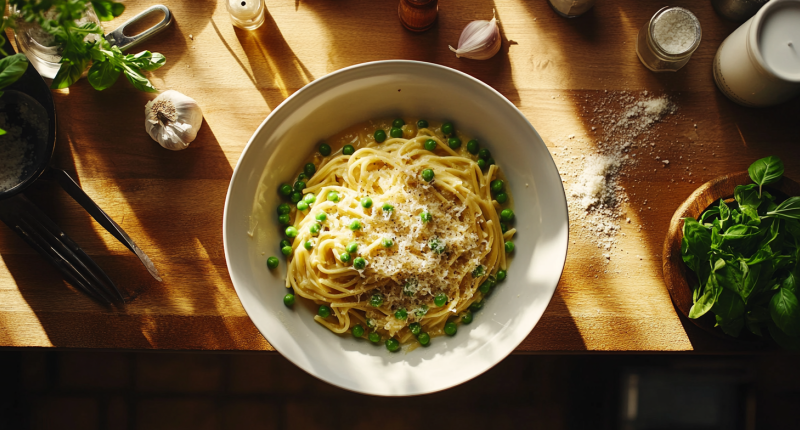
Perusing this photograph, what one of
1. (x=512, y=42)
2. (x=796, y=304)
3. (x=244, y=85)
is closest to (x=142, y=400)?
(x=244, y=85)

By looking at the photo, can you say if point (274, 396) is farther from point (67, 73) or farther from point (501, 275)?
point (67, 73)

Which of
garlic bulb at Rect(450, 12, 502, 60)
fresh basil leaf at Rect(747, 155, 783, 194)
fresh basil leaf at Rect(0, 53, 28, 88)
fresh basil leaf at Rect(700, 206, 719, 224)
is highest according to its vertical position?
fresh basil leaf at Rect(0, 53, 28, 88)

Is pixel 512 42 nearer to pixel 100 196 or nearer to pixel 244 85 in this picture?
pixel 244 85

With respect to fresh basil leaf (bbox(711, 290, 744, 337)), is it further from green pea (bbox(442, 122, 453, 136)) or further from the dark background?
green pea (bbox(442, 122, 453, 136))

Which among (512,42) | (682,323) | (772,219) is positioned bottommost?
(682,323)

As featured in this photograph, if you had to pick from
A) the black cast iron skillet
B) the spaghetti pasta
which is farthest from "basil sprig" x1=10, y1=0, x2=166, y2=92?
the spaghetti pasta
